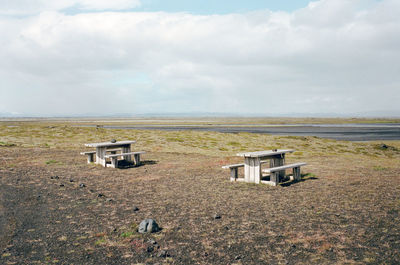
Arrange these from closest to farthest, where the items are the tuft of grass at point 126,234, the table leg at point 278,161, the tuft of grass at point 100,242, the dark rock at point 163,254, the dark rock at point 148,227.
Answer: the dark rock at point 163,254 < the tuft of grass at point 100,242 < the tuft of grass at point 126,234 < the dark rock at point 148,227 < the table leg at point 278,161

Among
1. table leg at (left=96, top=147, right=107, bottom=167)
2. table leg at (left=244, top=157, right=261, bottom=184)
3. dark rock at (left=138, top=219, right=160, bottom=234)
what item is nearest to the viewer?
dark rock at (left=138, top=219, right=160, bottom=234)

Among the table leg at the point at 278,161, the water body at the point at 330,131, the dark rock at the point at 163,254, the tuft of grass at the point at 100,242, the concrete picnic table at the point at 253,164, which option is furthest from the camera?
the water body at the point at 330,131

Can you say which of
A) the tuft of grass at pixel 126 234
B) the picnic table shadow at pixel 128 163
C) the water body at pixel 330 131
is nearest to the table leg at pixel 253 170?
the tuft of grass at pixel 126 234

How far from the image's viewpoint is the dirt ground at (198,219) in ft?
21.6

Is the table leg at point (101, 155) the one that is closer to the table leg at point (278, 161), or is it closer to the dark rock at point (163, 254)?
the table leg at point (278, 161)

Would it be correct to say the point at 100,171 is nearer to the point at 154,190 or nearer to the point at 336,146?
the point at 154,190

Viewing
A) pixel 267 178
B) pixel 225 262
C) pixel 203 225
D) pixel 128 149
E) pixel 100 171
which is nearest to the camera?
pixel 225 262

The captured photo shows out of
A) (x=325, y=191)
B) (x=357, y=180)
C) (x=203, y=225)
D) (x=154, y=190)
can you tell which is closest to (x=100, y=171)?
(x=154, y=190)

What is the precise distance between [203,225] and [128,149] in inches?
546

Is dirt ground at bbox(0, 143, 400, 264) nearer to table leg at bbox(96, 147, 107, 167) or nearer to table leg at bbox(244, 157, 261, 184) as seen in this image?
table leg at bbox(244, 157, 261, 184)

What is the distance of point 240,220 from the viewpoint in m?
8.87

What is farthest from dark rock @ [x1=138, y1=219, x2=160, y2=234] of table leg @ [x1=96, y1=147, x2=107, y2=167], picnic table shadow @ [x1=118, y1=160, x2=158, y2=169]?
table leg @ [x1=96, y1=147, x2=107, y2=167]

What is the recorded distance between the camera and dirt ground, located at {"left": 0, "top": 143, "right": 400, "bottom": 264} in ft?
21.6

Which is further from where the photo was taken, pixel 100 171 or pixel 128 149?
pixel 128 149
